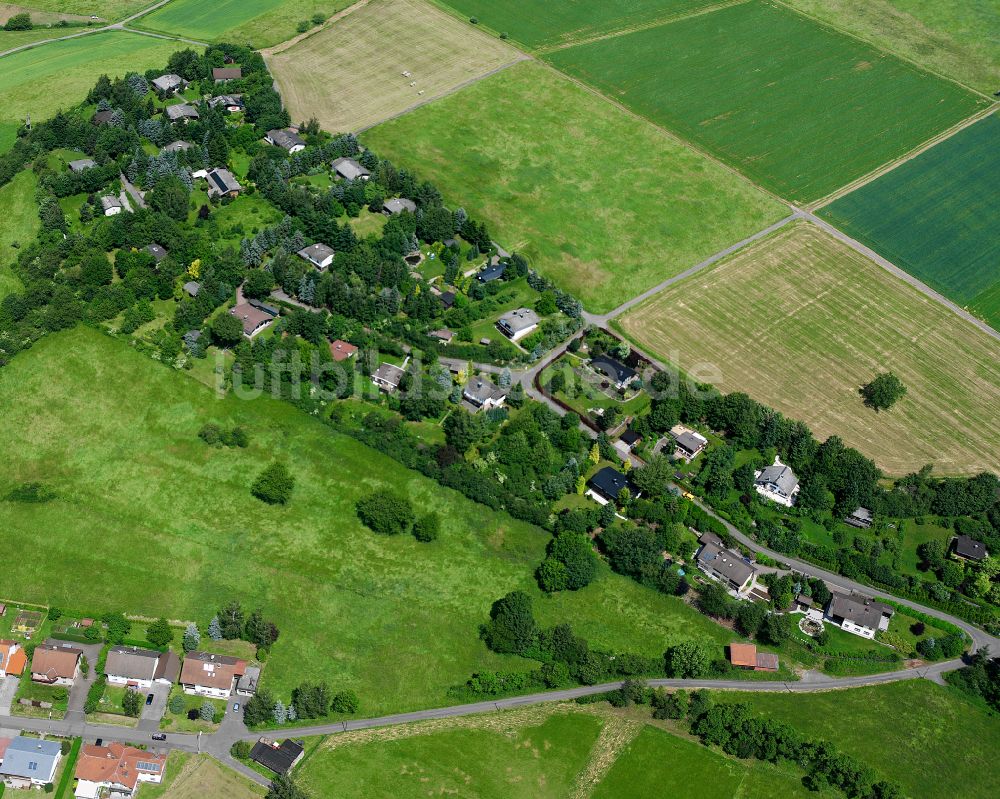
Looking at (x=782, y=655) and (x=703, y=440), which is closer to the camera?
(x=782, y=655)

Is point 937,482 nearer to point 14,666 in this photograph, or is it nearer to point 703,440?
point 703,440

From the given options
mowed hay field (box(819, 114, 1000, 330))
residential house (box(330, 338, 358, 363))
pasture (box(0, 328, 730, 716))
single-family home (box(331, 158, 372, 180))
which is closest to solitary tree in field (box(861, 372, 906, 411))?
mowed hay field (box(819, 114, 1000, 330))

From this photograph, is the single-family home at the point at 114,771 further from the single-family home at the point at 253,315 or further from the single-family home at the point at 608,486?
the single-family home at the point at 253,315

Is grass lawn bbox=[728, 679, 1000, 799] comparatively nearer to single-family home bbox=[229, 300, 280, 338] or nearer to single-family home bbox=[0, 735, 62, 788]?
single-family home bbox=[0, 735, 62, 788]

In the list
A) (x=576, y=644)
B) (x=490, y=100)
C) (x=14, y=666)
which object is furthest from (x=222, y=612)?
(x=490, y=100)

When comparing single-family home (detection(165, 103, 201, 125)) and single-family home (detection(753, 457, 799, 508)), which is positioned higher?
single-family home (detection(165, 103, 201, 125))
